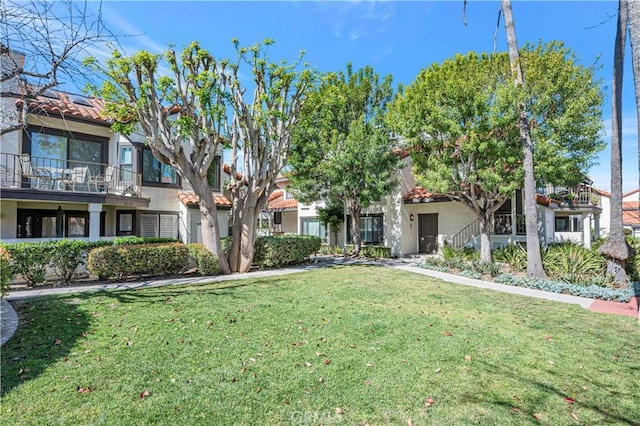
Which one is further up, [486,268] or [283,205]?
[283,205]

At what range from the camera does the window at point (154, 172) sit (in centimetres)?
1645

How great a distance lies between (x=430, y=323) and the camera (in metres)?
6.82

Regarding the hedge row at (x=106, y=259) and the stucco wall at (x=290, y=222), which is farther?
the stucco wall at (x=290, y=222)

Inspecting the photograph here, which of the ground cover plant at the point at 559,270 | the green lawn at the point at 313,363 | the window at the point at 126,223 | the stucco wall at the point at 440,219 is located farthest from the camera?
the stucco wall at the point at 440,219

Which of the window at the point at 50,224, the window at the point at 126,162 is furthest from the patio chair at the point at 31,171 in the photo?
the window at the point at 126,162

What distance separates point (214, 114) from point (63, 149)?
8.05 meters

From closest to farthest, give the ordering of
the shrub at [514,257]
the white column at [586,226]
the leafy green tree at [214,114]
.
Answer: the leafy green tree at [214,114], the shrub at [514,257], the white column at [586,226]

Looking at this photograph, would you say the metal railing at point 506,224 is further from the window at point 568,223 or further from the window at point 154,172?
the window at point 154,172

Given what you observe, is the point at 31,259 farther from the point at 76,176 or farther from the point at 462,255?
the point at 462,255

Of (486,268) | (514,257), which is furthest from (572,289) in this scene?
(514,257)

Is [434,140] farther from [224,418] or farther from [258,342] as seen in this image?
[224,418]

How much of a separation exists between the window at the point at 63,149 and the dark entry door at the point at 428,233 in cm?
1843

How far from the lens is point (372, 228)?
901 inches

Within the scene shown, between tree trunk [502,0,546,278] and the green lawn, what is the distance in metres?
4.36
